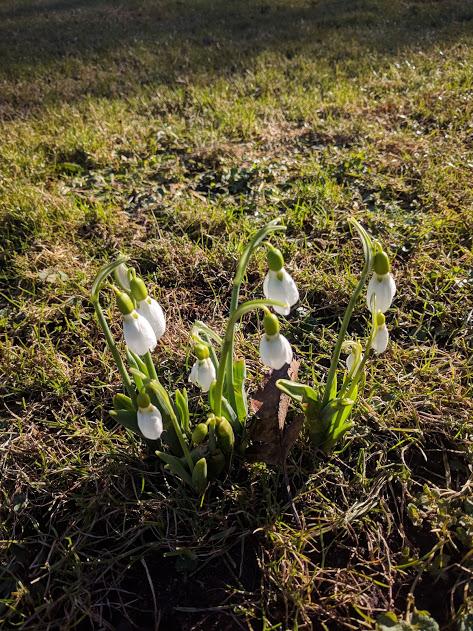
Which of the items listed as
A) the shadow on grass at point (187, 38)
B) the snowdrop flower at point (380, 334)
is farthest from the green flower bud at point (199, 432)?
the shadow on grass at point (187, 38)

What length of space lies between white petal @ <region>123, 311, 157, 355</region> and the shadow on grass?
11.6ft

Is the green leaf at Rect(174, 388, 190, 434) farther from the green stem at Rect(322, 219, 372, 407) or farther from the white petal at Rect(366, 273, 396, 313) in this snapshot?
the white petal at Rect(366, 273, 396, 313)

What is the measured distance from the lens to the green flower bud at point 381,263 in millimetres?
1067

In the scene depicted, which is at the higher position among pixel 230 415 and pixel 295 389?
pixel 295 389

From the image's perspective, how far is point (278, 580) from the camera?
1.29m

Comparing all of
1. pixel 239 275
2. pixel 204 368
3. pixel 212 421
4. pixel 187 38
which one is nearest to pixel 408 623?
pixel 212 421

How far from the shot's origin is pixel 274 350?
1.08 metres

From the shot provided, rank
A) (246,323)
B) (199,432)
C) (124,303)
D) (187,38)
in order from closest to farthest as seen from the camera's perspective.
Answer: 1. (124,303)
2. (199,432)
3. (246,323)
4. (187,38)

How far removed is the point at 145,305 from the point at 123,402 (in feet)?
1.07

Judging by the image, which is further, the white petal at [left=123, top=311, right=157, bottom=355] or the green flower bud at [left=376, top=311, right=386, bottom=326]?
the green flower bud at [left=376, top=311, right=386, bottom=326]

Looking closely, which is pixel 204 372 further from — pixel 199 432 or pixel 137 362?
pixel 137 362

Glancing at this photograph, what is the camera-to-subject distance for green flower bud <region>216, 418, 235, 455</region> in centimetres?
128

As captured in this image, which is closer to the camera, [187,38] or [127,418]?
[127,418]

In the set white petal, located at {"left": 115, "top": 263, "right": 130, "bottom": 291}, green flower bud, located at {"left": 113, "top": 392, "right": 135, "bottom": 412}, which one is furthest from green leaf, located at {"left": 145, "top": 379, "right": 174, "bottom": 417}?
white petal, located at {"left": 115, "top": 263, "right": 130, "bottom": 291}
